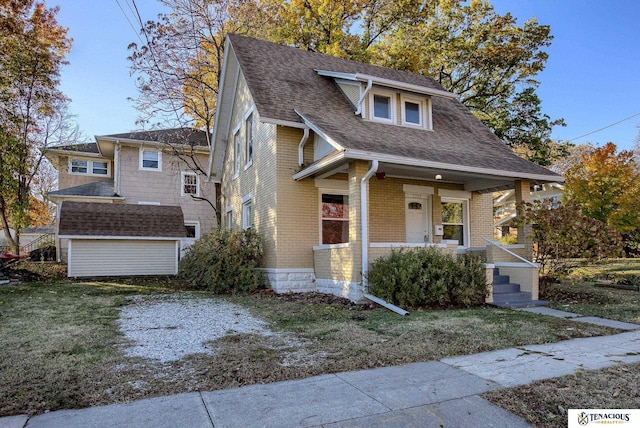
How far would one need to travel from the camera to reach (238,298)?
1024cm

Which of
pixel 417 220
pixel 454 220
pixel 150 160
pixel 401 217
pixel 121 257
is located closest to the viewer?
pixel 401 217

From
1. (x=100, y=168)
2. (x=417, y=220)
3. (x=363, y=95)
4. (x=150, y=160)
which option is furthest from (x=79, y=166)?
(x=417, y=220)

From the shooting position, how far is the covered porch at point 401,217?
917cm

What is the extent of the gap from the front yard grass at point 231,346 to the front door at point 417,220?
14.9 ft

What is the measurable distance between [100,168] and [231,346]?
22.3m

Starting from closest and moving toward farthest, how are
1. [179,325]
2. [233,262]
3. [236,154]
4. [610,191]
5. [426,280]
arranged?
1. [179,325]
2. [426,280]
3. [233,262]
4. [236,154]
5. [610,191]

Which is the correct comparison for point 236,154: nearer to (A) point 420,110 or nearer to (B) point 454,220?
(A) point 420,110

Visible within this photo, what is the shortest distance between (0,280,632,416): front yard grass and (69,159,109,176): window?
16.6m

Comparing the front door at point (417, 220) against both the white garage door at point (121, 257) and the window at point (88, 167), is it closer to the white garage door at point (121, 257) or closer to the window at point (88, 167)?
the white garage door at point (121, 257)

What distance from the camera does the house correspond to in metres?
9.54

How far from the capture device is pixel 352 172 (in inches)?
364

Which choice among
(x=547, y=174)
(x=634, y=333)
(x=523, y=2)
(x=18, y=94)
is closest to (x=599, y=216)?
(x=547, y=174)

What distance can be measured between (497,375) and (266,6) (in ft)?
70.3

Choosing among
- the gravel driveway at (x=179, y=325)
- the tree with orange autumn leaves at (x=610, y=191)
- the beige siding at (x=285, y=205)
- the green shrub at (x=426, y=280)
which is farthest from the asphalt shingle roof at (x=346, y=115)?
the tree with orange autumn leaves at (x=610, y=191)
